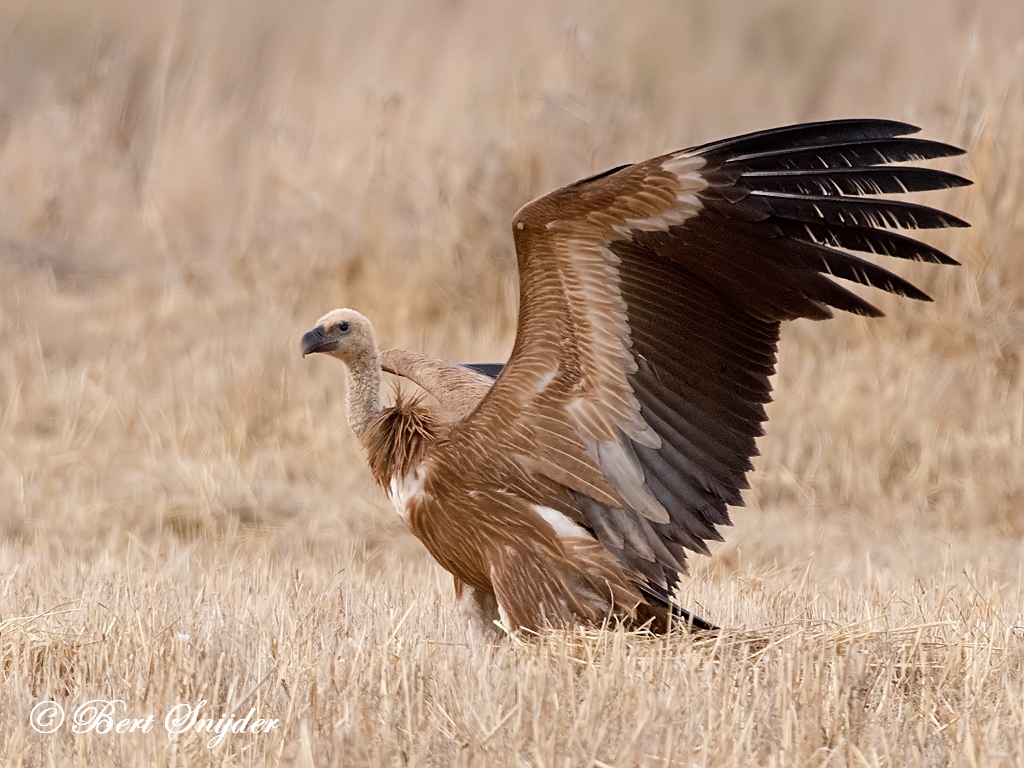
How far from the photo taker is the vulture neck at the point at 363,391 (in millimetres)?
5344

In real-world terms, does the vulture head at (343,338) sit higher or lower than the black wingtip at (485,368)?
higher

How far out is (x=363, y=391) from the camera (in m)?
5.37

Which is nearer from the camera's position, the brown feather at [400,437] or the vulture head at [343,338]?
the brown feather at [400,437]

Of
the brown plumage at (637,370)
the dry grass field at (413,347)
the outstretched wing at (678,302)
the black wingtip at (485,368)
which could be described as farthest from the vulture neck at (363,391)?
the black wingtip at (485,368)

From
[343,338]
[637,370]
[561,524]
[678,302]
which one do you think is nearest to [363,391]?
[343,338]

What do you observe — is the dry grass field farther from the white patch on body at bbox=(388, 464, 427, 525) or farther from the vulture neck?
the vulture neck

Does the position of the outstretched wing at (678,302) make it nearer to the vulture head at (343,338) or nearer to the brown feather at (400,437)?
the brown feather at (400,437)

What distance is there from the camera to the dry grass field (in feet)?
12.7

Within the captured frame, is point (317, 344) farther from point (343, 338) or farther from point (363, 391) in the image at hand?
point (363, 391)

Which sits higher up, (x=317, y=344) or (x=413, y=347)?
(x=317, y=344)

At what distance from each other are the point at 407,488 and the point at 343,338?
2.39ft

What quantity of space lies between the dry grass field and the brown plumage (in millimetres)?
356

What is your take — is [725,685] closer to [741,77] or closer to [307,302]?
[307,302]

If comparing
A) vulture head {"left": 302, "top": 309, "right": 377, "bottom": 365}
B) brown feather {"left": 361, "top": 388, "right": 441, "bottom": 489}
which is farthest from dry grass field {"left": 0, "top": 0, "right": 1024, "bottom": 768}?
vulture head {"left": 302, "top": 309, "right": 377, "bottom": 365}
